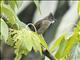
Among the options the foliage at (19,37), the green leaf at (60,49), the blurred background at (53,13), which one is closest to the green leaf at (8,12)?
the foliage at (19,37)

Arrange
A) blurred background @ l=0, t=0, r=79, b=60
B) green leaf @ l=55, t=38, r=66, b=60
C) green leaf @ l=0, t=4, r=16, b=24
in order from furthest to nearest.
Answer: blurred background @ l=0, t=0, r=79, b=60 < green leaf @ l=55, t=38, r=66, b=60 < green leaf @ l=0, t=4, r=16, b=24

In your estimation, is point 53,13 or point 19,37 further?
point 53,13

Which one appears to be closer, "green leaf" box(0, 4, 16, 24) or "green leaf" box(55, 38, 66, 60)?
"green leaf" box(0, 4, 16, 24)

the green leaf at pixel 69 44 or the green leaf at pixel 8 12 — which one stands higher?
the green leaf at pixel 8 12

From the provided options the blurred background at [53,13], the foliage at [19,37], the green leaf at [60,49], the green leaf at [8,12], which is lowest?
the green leaf at [60,49]

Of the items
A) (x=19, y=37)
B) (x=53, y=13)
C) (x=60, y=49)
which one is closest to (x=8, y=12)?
(x=19, y=37)

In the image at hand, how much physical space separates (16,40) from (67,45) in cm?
14

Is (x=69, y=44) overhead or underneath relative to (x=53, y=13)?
underneath

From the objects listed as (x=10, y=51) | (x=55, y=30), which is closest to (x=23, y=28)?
(x=55, y=30)

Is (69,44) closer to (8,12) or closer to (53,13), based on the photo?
(8,12)

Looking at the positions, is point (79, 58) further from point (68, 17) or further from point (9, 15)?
point (68, 17)

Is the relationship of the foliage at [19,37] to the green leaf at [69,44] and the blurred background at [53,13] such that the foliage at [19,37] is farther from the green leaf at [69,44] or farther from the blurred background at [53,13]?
the blurred background at [53,13]

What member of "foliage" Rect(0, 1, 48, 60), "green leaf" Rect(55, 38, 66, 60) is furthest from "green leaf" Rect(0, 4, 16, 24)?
"green leaf" Rect(55, 38, 66, 60)

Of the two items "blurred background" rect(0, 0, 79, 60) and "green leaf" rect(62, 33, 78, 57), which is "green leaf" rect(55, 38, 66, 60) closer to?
"green leaf" rect(62, 33, 78, 57)
